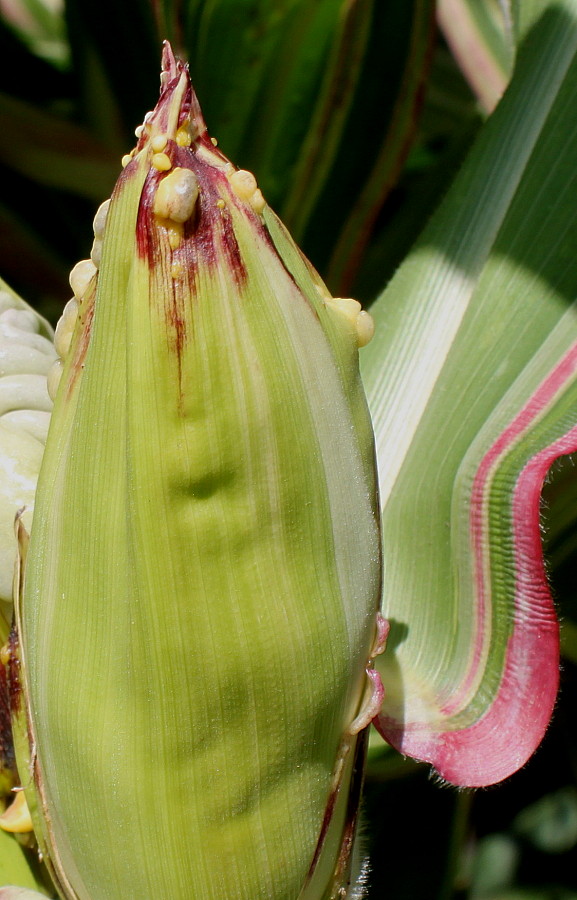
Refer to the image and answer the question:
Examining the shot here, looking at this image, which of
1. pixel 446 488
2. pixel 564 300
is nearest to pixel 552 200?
pixel 564 300

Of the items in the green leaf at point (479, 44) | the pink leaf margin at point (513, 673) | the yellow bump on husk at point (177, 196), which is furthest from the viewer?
the green leaf at point (479, 44)

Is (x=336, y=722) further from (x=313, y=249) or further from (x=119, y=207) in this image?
(x=313, y=249)

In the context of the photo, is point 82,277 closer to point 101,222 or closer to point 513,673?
point 101,222

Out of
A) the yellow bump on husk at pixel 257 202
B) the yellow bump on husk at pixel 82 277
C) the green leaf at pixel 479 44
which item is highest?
the green leaf at pixel 479 44

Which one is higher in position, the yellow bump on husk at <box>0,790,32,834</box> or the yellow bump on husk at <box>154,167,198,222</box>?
the yellow bump on husk at <box>154,167,198,222</box>

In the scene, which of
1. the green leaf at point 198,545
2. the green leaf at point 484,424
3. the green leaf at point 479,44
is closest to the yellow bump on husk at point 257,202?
the green leaf at point 198,545

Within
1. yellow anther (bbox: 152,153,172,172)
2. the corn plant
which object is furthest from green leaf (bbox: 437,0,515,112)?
yellow anther (bbox: 152,153,172,172)

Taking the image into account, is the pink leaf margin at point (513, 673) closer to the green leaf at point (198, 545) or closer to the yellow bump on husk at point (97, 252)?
the green leaf at point (198, 545)

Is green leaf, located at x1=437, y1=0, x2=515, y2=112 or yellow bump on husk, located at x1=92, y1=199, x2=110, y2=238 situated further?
green leaf, located at x1=437, y1=0, x2=515, y2=112

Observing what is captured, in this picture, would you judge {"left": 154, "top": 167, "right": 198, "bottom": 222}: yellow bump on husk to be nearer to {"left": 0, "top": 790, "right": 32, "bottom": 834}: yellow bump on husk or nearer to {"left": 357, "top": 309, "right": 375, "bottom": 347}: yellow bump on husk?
{"left": 357, "top": 309, "right": 375, "bottom": 347}: yellow bump on husk
